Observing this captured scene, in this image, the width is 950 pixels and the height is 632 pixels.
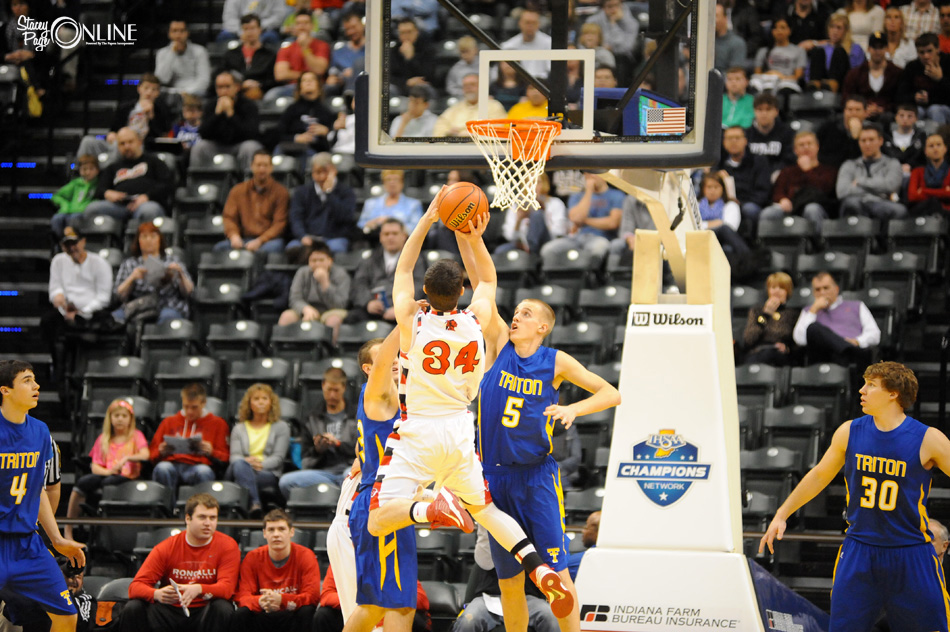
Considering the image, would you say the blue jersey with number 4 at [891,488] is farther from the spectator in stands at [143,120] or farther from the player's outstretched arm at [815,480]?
the spectator in stands at [143,120]

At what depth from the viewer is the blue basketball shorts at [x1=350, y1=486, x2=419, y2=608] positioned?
22.1 ft

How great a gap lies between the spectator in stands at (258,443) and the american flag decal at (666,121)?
4507mm

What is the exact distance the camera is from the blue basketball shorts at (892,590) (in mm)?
7152

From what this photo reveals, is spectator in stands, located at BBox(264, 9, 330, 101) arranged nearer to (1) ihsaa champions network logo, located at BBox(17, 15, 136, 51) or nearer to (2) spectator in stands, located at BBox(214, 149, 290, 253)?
(2) spectator in stands, located at BBox(214, 149, 290, 253)

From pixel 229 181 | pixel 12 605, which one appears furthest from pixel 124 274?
pixel 12 605

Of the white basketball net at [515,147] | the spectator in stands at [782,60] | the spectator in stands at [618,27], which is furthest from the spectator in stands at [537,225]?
the white basketball net at [515,147]

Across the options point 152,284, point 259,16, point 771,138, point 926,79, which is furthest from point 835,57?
point 152,284

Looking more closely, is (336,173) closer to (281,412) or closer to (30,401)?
(281,412)

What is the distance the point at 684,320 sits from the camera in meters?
8.49

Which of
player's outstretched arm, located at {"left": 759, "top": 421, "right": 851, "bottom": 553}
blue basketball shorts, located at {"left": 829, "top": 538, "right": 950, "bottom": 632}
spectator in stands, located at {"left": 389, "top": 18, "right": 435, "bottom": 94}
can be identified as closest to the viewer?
blue basketball shorts, located at {"left": 829, "top": 538, "right": 950, "bottom": 632}

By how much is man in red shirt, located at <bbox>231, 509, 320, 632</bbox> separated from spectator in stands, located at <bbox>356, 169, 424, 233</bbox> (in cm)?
449

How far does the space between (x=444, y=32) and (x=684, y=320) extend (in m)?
7.99

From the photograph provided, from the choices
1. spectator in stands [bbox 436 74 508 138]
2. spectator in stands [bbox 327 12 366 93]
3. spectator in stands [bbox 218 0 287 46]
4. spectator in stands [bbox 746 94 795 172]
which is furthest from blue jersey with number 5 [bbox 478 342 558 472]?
spectator in stands [bbox 218 0 287 46]

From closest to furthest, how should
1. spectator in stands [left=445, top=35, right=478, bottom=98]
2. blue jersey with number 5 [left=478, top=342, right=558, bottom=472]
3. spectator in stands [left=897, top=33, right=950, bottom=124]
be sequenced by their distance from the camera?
1. blue jersey with number 5 [left=478, top=342, right=558, bottom=472]
2. spectator in stands [left=897, top=33, right=950, bottom=124]
3. spectator in stands [left=445, top=35, right=478, bottom=98]
